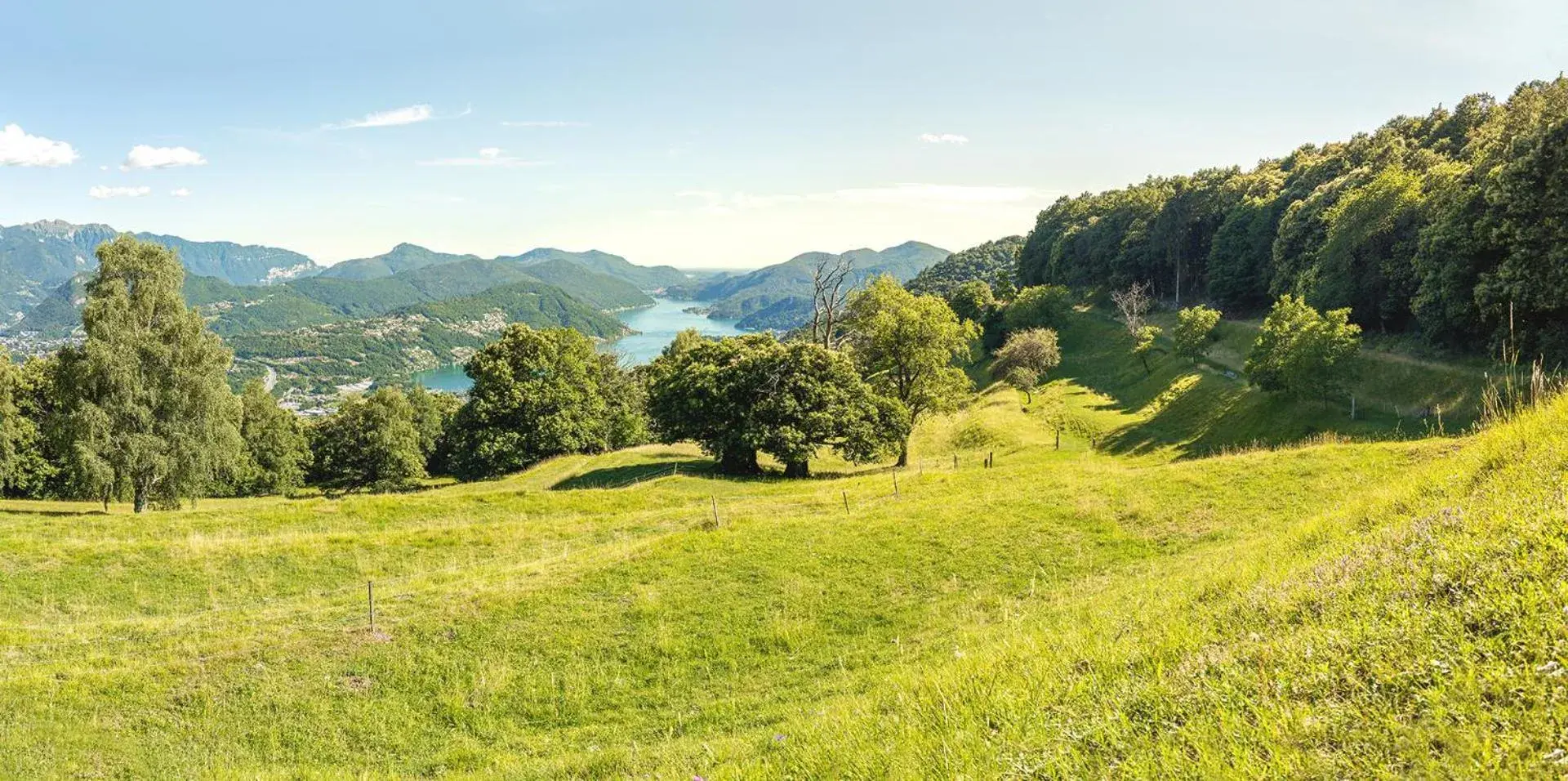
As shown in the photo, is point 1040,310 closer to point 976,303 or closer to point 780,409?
point 976,303

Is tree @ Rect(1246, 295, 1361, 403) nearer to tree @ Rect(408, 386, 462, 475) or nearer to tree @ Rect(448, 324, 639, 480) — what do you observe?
tree @ Rect(448, 324, 639, 480)

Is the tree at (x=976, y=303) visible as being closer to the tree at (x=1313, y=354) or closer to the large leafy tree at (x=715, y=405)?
the tree at (x=1313, y=354)

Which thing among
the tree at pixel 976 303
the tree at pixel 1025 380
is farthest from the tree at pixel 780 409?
the tree at pixel 976 303

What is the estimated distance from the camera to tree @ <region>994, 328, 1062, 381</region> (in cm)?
7825

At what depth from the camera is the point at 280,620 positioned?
55.4ft

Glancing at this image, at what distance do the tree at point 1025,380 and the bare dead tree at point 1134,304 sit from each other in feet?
42.2

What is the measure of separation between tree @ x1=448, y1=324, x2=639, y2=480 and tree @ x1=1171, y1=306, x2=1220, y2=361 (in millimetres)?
53283

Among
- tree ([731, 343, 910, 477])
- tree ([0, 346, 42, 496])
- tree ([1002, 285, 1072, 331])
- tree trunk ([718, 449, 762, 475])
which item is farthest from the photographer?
tree ([1002, 285, 1072, 331])

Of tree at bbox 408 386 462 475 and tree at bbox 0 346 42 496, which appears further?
tree at bbox 408 386 462 475

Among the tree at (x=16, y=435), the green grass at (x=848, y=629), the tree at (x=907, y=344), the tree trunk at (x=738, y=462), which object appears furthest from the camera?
the tree at (x=907, y=344)

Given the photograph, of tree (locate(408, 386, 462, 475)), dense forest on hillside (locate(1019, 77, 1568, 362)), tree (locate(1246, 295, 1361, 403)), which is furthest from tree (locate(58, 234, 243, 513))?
dense forest on hillside (locate(1019, 77, 1568, 362))

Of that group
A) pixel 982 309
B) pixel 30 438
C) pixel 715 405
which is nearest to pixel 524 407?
pixel 715 405

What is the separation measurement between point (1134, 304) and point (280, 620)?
8809 centimetres

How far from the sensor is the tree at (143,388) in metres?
33.2
